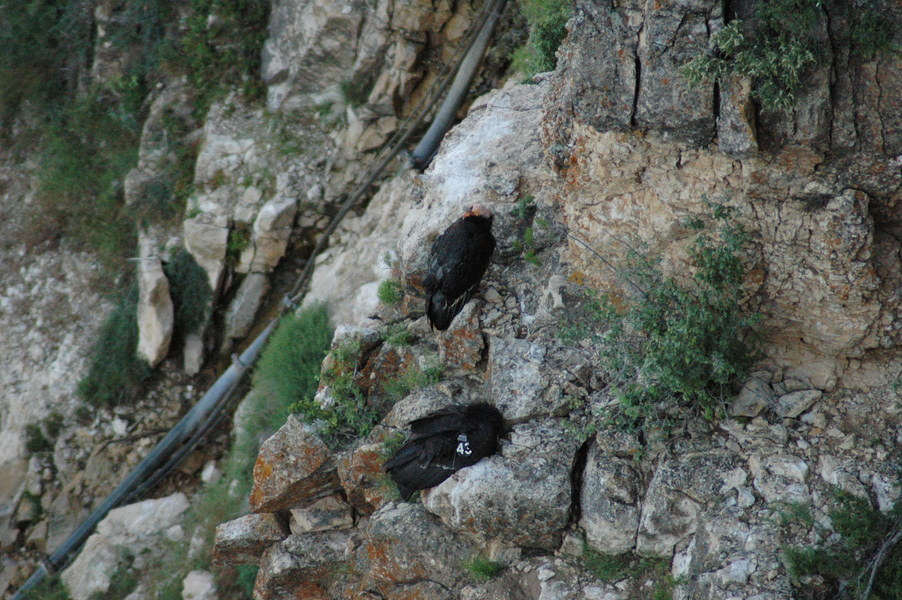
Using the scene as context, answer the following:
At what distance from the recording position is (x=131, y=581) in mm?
8406

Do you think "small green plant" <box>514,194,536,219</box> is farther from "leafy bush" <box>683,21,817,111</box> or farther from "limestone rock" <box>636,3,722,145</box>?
"leafy bush" <box>683,21,817,111</box>

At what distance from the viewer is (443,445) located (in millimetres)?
4715

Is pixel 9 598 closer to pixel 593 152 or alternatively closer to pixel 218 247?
pixel 218 247

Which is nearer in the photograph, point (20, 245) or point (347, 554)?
point (347, 554)

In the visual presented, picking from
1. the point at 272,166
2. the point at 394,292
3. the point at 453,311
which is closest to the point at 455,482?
the point at 453,311

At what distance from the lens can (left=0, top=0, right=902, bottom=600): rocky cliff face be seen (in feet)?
12.4

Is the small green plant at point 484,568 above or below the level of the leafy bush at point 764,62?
below

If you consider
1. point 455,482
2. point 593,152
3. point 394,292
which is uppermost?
point 593,152

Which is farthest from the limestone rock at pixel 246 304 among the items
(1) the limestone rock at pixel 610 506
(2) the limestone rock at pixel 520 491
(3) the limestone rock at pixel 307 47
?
(1) the limestone rock at pixel 610 506

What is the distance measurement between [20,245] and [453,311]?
30.9 ft

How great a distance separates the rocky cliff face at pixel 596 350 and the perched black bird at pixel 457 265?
16 centimetres

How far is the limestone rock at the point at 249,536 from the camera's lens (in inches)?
232

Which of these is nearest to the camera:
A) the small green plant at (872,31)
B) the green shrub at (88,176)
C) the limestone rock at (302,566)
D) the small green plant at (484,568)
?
the small green plant at (872,31)

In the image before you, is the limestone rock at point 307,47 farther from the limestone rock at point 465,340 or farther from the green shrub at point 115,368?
the limestone rock at point 465,340
